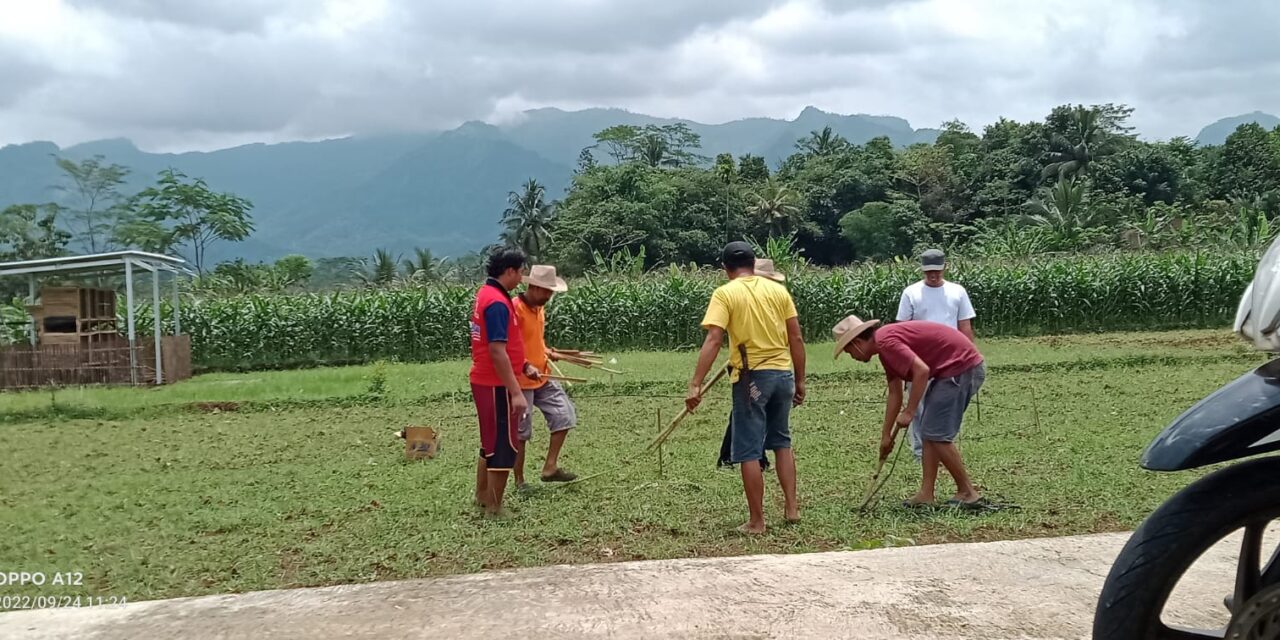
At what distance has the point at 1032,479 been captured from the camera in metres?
6.90

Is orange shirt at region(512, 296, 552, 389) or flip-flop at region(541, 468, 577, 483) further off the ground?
orange shirt at region(512, 296, 552, 389)

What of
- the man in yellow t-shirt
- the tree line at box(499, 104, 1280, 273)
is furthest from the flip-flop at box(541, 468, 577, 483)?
the tree line at box(499, 104, 1280, 273)

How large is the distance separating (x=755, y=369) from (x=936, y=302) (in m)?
2.32

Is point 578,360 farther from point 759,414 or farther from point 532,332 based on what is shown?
point 759,414

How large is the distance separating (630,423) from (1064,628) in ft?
23.6

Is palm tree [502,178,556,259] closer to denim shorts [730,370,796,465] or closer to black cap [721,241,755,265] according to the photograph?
black cap [721,241,755,265]

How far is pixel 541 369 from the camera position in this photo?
7.23 meters

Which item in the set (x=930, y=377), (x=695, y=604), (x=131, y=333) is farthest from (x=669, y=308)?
(x=695, y=604)

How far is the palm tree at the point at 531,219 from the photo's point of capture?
2399 inches

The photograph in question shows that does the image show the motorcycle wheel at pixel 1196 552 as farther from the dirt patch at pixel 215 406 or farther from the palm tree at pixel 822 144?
the palm tree at pixel 822 144

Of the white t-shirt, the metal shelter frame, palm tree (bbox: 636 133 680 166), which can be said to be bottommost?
the white t-shirt

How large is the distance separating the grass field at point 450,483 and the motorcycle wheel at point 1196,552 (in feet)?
8.16

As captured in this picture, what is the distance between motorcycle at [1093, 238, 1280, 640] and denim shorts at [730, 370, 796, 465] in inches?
112

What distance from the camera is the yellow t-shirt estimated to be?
5.66 m
